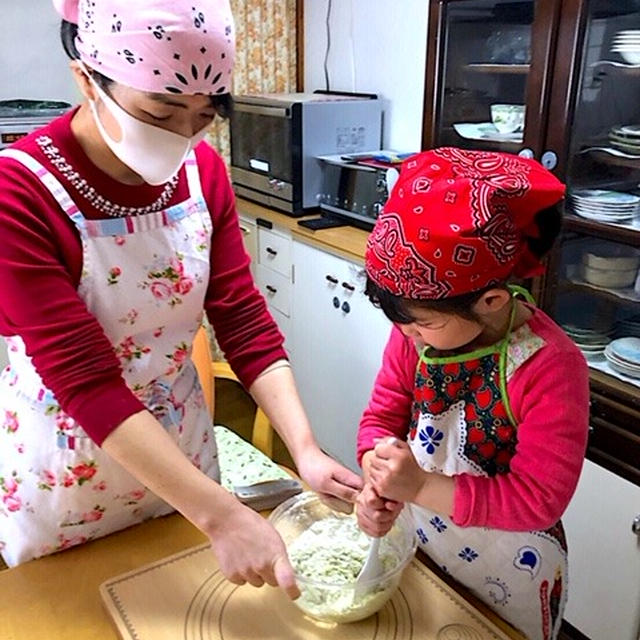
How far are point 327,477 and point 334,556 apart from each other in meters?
0.11

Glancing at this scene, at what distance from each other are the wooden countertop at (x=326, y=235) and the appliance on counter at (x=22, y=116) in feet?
2.67

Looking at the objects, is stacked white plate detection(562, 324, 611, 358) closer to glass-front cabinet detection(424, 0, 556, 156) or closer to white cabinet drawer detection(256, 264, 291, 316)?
glass-front cabinet detection(424, 0, 556, 156)

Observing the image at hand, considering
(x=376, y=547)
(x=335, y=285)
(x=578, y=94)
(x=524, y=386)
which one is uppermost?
(x=578, y=94)

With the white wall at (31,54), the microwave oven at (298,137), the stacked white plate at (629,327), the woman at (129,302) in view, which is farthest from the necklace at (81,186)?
the white wall at (31,54)

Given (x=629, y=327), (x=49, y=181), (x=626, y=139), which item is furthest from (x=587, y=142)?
(x=49, y=181)

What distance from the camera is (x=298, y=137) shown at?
246 cm

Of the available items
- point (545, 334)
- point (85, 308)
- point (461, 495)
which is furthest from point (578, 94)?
point (85, 308)

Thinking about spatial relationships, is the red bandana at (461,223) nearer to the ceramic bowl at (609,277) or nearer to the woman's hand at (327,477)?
the woman's hand at (327,477)

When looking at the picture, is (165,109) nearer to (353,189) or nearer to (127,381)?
(127,381)

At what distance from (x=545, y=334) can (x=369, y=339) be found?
4.74 feet

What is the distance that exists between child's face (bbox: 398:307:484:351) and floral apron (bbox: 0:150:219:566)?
335 mm

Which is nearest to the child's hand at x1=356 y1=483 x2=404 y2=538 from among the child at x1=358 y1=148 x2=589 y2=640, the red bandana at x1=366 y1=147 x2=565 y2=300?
the child at x1=358 y1=148 x2=589 y2=640

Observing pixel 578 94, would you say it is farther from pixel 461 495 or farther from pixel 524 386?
pixel 461 495

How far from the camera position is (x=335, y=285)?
2391 mm
